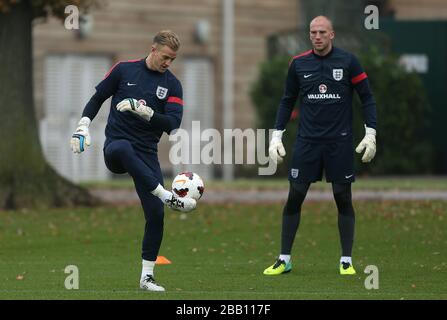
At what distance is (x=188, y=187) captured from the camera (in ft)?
36.3

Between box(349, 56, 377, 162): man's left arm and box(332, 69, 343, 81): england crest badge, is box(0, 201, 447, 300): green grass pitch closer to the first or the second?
box(349, 56, 377, 162): man's left arm

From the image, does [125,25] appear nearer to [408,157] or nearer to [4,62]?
[408,157]

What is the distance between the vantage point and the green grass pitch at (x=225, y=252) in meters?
11.2

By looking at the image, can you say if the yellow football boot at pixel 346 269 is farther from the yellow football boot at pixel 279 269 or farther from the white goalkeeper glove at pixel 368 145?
the white goalkeeper glove at pixel 368 145

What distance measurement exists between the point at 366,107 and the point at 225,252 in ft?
11.1

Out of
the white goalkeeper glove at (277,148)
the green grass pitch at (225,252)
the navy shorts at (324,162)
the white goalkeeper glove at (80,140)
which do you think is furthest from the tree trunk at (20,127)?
the white goalkeeper glove at (80,140)

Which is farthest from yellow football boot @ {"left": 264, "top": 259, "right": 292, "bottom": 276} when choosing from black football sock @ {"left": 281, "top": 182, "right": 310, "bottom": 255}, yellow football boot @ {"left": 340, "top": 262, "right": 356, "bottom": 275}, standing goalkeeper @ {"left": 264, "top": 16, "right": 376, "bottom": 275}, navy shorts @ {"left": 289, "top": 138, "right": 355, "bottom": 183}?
navy shorts @ {"left": 289, "top": 138, "right": 355, "bottom": 183}

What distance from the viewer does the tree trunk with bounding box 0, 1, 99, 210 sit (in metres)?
20.9

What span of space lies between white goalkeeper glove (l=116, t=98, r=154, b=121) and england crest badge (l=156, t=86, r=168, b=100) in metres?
0.33

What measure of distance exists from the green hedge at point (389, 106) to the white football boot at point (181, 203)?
1966cm

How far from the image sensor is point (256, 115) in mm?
32406
